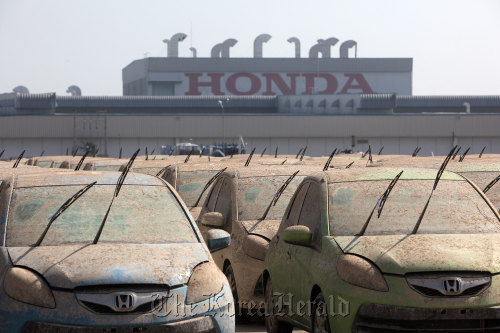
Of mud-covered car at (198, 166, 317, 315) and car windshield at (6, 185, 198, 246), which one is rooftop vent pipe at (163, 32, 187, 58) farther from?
car windshield at (6, 185, 198, 246)

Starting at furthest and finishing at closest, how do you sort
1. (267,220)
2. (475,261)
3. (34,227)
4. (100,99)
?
1. (100,99)
2. (267,220)
3. (34,227)
4. (475,261)

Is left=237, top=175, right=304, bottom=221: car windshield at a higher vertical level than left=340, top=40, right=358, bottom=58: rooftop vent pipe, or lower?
lower

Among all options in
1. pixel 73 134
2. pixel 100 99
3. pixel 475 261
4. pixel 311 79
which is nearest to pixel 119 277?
pixel 475 261

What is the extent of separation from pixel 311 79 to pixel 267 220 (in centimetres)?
10327

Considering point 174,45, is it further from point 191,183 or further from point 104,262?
point 104,262

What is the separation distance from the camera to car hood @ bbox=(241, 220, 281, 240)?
10078 mm

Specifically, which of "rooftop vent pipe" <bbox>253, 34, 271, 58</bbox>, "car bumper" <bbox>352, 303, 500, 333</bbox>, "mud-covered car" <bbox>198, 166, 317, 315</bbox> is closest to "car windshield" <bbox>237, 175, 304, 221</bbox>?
"mud-covered car" <bbox>198, 166, 317, 315</bbox>

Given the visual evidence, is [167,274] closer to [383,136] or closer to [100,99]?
[383,136]

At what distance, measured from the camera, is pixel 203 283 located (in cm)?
668

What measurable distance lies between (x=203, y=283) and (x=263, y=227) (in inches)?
143

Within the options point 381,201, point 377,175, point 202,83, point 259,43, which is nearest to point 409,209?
point 381,201

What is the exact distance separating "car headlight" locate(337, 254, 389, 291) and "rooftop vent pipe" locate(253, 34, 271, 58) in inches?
4301

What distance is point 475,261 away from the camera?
6934 mm
